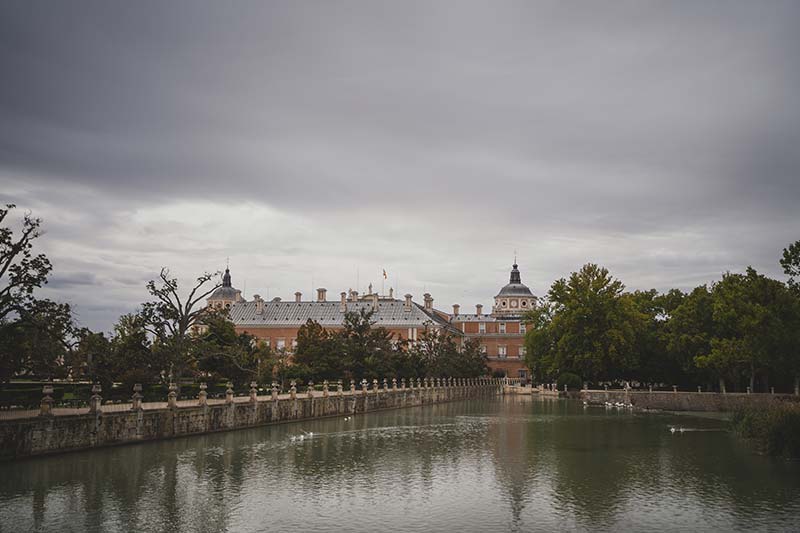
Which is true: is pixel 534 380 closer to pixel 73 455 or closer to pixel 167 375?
pixel 167 375

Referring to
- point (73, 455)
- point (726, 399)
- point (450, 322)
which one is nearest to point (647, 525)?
point (73, 455)

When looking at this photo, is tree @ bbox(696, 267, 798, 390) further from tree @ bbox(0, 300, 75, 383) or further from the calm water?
tree @ bbox(0, 300, 75, 383)

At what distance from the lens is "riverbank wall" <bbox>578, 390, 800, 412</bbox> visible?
166ft

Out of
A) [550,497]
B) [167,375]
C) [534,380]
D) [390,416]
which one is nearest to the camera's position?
[550,497]

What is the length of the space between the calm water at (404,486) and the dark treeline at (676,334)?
1957 centimetres

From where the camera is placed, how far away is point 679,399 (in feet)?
191

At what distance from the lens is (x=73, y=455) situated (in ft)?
80.6

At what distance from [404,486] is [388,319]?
293ft

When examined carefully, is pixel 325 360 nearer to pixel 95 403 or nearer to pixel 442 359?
pixel 442 359

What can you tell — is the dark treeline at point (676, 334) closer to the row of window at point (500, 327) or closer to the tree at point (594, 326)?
the tree at point (594, 326)

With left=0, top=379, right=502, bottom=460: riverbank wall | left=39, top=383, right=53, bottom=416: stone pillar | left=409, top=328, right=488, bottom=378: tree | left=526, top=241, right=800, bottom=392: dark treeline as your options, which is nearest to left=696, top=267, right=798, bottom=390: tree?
left=526, top=241, right=800, bottom=392: dark treeline

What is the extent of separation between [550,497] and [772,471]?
8783mm

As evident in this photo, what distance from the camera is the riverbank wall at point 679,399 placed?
1988 inches

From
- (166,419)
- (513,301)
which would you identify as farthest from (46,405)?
(513,301)
